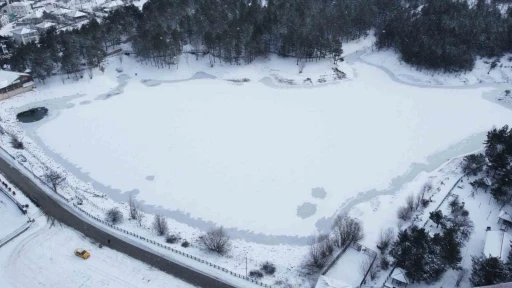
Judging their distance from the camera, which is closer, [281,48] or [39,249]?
[39,249]

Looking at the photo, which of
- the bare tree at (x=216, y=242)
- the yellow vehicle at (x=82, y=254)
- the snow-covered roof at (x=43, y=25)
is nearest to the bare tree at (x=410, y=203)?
the bare tree at (x=216, y=242)

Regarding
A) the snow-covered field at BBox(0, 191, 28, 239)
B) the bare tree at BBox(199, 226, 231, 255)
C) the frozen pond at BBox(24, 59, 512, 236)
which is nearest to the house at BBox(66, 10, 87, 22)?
the frozen pond at BBox(24, 59, 512, 236)

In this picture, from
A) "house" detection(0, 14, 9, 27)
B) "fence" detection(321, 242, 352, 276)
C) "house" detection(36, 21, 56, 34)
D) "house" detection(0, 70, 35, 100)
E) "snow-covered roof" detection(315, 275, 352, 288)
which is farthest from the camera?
"house" detection(0, 14, 9, 27)

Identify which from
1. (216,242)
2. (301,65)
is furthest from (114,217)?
(301,65)

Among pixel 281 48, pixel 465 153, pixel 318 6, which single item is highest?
A: pixel 318 6

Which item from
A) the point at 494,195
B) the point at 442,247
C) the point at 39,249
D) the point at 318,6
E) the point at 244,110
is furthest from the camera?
the point at 318,6

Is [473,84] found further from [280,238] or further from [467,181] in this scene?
[280,238]

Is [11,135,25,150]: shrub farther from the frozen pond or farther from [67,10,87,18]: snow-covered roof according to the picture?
[67,10,87,18]: snow-covered roof

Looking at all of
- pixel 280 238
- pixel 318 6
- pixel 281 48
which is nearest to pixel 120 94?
pixel 281 48
